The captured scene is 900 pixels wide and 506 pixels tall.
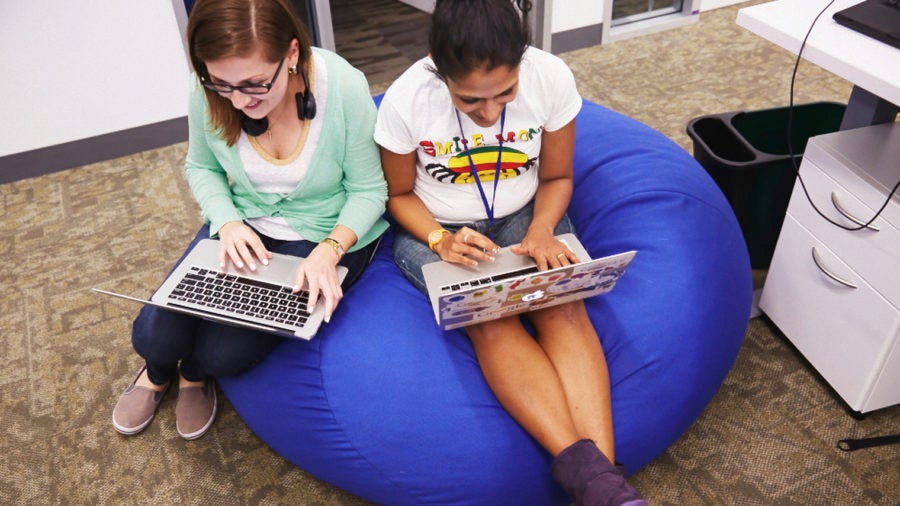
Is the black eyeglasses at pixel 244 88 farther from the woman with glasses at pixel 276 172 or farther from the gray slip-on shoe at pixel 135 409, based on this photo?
the gray slip-on shoe at pixel 135 409

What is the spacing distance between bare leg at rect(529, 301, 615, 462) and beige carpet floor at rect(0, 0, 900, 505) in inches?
13.3

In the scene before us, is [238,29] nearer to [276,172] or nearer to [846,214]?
[276,172]

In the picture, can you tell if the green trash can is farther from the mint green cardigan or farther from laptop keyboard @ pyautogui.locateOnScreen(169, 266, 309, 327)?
laptop keyboard @ pyautogui.locateOnScreen(169, 266, 309, 327)

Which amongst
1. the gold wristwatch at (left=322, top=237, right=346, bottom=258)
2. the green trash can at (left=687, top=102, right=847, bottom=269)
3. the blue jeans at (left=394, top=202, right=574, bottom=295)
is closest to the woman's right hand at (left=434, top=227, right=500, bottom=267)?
the blue jeans at (left=394, top=202, right=574, bottom=295)

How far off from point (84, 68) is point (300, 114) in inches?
63.6

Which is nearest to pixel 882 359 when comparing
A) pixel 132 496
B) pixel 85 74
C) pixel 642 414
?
pixel 642 414

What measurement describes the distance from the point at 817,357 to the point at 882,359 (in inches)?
8.0

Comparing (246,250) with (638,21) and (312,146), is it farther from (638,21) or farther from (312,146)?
(638,21)

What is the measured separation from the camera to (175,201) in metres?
2.42

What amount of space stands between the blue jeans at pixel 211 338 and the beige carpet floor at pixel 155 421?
0.26 meters

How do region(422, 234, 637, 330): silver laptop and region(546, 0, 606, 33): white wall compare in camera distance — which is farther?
region(546, 0, 606, 33): white wall

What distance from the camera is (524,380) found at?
1.23 metres

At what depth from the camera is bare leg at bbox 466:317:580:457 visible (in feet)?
3.89

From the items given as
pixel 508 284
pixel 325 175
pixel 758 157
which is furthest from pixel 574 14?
pixel 508 284
